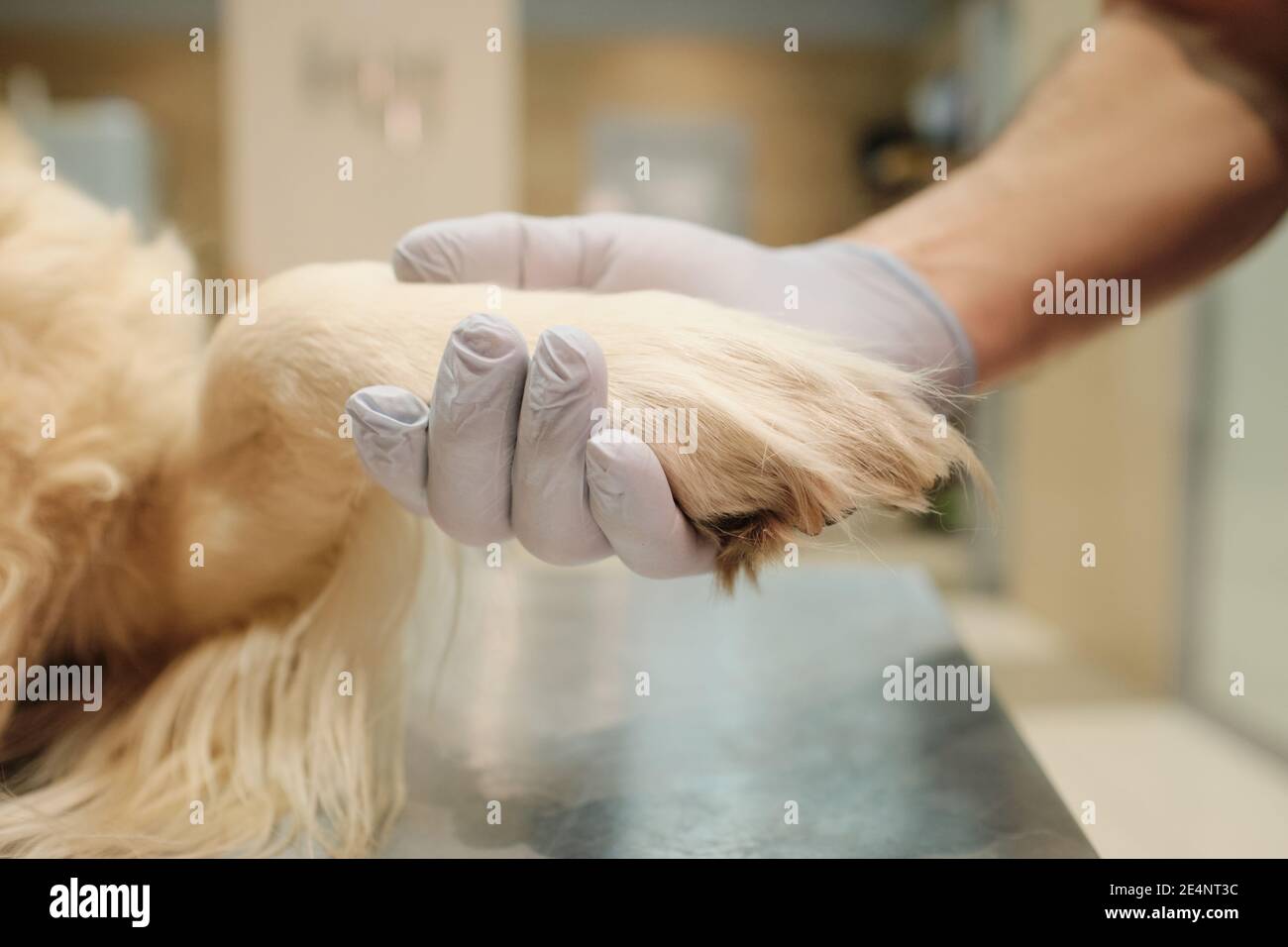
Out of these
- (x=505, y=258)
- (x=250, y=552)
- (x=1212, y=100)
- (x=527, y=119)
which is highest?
(x=527, y=119)

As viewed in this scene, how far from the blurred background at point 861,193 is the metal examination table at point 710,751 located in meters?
0.08

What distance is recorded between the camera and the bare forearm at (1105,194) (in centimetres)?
66

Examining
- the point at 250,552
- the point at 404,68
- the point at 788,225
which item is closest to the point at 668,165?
the point at 788,225

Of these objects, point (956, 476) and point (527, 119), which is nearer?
point (956, 476)

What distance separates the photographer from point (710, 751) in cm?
56

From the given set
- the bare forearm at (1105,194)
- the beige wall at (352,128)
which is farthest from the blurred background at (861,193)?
the bare forearm at (1105,194)

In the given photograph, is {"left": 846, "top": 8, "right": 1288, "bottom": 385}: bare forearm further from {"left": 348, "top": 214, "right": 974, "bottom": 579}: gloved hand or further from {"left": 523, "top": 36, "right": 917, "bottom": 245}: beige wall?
{"left": 523, "top": 36, "right": 917, "bottom": 245}: beige wall

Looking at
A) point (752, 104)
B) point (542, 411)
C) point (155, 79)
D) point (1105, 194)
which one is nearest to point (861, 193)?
point (752, 104)

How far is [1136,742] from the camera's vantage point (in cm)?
87

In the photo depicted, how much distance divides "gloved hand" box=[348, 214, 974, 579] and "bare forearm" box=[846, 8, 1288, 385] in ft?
0.52

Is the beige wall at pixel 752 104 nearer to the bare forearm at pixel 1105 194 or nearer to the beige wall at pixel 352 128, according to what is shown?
the beige wall at pixel 352 128

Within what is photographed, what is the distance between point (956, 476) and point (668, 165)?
3613mm
